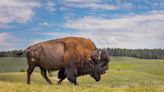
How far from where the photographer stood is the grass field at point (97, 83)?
51.0ft

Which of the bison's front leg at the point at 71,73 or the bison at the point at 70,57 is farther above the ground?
the bison at the point at 70,57

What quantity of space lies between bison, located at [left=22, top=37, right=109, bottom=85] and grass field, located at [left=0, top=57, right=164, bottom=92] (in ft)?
2.92

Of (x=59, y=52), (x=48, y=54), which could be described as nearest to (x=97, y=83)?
(x=48, y=54)

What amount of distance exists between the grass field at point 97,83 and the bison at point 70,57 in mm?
891

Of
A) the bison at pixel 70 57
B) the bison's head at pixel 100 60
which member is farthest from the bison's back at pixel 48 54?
the bison's head at pixel 100 60

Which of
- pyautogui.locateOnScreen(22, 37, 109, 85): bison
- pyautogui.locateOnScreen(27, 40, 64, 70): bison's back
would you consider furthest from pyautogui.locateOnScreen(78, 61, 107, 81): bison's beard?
pyautogui.locateOnScreen(27, 40, 64, 70): bison's back

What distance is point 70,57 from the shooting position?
69.5 ft

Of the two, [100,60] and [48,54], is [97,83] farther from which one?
[48,54]

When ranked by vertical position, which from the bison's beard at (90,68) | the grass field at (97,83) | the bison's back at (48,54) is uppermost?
the bison's back at (48,54)

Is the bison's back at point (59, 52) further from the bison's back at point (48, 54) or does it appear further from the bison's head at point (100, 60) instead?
the bison's head at point (100, 60)

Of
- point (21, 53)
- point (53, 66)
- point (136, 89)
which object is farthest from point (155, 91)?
point (21, 53)

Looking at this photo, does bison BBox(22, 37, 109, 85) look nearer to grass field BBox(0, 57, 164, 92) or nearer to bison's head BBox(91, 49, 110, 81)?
bison's head BBox(91, 49, 110, 81)

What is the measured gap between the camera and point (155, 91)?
51.5ft

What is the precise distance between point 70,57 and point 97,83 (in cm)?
2178
